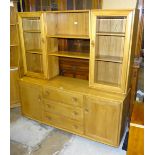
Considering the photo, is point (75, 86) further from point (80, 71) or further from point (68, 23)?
point (68, 23)

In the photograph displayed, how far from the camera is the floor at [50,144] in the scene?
2.07m

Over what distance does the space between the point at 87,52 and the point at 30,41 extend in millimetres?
896

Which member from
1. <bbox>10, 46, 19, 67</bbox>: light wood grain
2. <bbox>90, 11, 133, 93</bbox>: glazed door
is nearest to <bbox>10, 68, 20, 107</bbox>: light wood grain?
<bbox>10, 46, 19, 67</bbox>: light wood grain

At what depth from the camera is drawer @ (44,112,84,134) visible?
2.24 m

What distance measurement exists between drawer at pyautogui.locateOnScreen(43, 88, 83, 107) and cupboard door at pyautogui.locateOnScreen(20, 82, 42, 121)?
0.47 ft

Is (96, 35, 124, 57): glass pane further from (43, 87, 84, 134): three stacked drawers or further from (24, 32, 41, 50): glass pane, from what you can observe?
(24, 32, 41, 50): glass pane

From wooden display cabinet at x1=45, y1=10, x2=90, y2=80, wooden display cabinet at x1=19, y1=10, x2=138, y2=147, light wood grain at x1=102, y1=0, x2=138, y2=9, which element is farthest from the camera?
light wood grain at x1=102, y1=0, x2=138, y2=9

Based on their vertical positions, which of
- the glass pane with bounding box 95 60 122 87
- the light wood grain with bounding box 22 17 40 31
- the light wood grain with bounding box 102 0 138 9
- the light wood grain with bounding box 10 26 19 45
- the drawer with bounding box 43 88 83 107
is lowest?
the drawer with bounding box 43 88 83 107

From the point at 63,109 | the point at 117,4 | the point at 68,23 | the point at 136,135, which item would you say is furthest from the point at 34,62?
the point at 136,135

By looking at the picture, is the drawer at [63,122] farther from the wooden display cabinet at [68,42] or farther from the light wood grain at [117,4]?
the light wood grain at [117,4]

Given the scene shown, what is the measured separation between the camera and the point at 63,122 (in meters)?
2.34

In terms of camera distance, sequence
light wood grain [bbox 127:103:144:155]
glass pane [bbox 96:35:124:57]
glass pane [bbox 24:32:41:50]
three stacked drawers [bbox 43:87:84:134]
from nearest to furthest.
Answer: light wood grain [bbox 127:103:144:155], glass pane [bbox 96:35:124:57], three stacked drawers [bbox 43:87:84:134], glass pane [bbox 24:32:41:50]

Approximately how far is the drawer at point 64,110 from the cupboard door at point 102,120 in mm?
113
